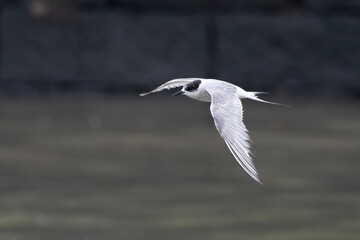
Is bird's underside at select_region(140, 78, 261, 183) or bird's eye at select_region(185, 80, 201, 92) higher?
bird's eye at select_region(185, 80, 201, 92)

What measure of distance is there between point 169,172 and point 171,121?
1271mm

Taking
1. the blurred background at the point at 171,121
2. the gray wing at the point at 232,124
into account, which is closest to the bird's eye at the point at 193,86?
the gray wing at the point at 232,124

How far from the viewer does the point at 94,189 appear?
5824mm

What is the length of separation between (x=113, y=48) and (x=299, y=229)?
3.45m

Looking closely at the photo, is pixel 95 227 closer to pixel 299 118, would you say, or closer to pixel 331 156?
pixel 331 156

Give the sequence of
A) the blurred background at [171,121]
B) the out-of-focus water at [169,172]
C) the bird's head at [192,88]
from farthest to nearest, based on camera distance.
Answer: the blurred background at [171,121], the out-of-focus water at [169,172], the bird's head at [192,88]

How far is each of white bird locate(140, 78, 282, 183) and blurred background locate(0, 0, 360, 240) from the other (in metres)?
1.07

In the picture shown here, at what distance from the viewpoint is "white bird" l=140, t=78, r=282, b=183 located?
329 centimetres

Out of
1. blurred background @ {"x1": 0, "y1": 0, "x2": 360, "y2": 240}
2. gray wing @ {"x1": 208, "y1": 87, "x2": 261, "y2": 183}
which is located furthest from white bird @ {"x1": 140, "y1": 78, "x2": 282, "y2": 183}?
blurred background @ {"x1": 0, "y1": 0, "x2": 360, "y2": 240}

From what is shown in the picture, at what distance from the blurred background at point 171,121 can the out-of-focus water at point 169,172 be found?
0.01 metres

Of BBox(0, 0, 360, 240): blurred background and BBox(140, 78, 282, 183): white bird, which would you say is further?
BBox(0, 0, 360, 240): blurred background

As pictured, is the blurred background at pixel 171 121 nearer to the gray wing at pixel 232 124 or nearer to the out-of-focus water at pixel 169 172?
the out-of-focus water at pixel 169 172

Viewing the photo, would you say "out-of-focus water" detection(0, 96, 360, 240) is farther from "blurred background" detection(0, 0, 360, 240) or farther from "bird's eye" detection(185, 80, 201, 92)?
"bird's eye" detection(185, 80, 201, 92)

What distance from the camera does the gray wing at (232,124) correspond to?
3.28 meters
